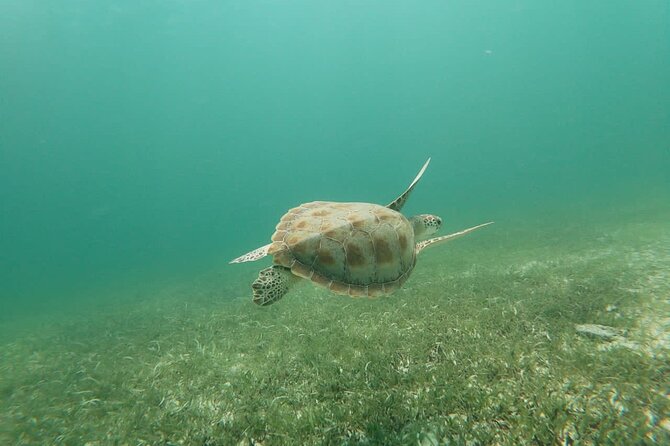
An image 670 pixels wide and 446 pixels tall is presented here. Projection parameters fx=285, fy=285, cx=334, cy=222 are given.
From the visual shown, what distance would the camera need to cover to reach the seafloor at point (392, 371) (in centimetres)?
336

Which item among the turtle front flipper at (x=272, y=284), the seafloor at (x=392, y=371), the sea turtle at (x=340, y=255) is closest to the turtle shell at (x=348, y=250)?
the sea turtle at (x=340, y=255)

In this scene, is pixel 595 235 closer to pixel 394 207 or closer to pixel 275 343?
pixel 394 207

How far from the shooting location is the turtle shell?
4422 millimetres

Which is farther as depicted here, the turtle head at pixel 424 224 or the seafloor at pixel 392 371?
the turtle head at pixel 424 224

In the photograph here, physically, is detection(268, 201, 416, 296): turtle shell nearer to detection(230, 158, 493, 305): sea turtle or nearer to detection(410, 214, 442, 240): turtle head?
detection(230, 158, 493, 305): sea turtle

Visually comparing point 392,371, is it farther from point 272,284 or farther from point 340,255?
point 272,284

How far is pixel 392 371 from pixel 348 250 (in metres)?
1.99

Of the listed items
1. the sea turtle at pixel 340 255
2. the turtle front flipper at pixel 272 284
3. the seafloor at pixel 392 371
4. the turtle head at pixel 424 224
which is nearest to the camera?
the seafloor at pixel 392 371

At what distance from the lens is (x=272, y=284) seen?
4309mm

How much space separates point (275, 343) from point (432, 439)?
4.04 meters

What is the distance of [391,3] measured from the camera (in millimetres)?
80812

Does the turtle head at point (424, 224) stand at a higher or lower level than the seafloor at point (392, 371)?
higher

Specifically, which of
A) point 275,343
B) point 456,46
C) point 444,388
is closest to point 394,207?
point 444,388

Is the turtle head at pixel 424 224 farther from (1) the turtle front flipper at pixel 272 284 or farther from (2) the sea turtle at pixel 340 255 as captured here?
(1) the turtle front flipper at pixel 272 284
